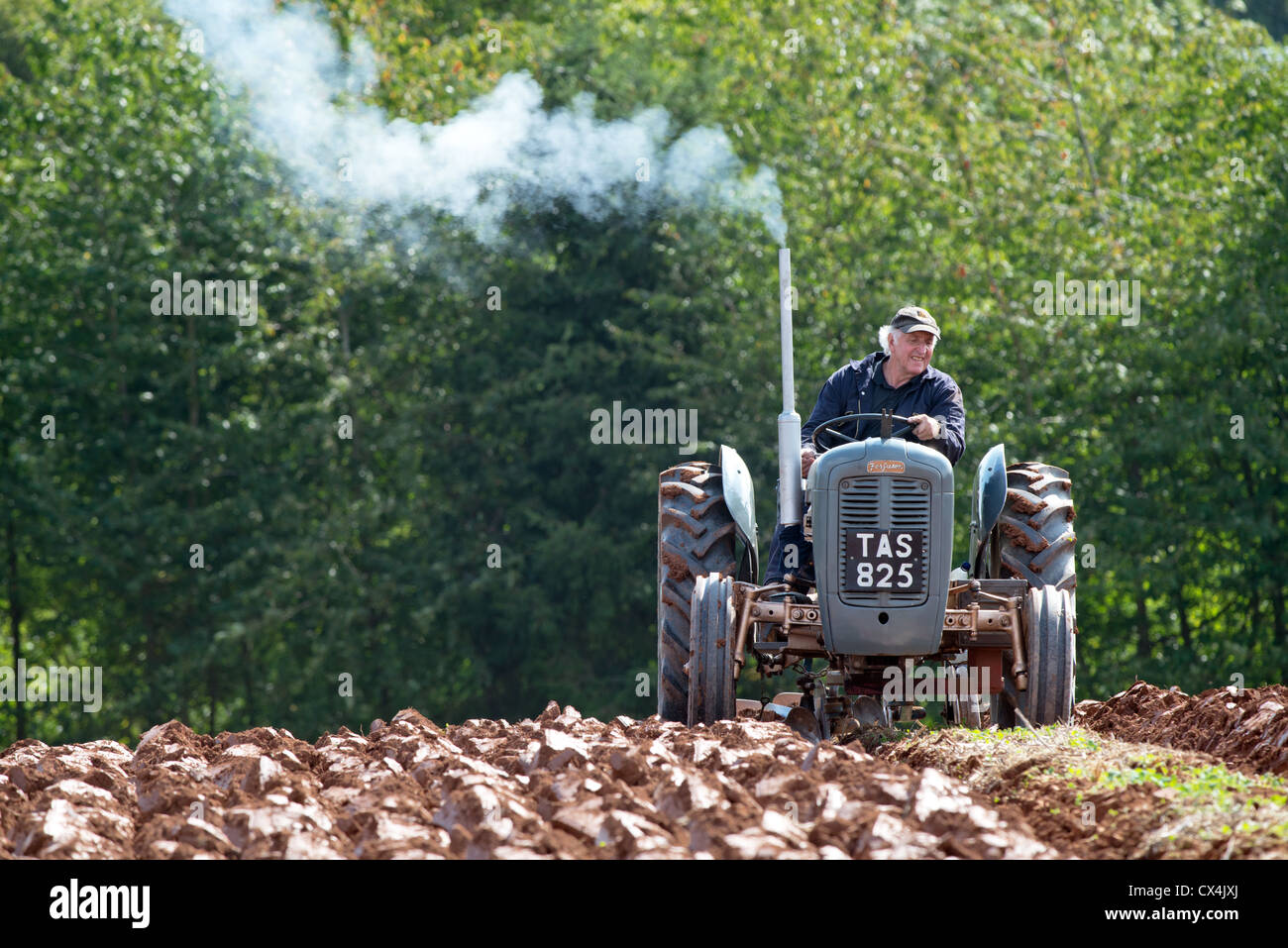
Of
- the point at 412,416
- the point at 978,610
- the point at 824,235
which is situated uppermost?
the point at 824,235

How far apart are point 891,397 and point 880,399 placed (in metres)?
0.06

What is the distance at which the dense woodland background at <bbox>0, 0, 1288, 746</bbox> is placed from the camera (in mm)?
20922

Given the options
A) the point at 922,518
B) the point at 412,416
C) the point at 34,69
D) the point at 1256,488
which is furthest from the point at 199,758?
the point at 34,69

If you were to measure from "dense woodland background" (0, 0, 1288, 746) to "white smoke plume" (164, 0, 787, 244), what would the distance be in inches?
15.0

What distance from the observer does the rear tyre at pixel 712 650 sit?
7617 millimetres

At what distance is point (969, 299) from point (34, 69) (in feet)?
45.3

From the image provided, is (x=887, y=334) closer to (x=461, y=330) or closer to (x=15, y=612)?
(x=461, y=330)

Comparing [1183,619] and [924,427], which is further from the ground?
[924,427]

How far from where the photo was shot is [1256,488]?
18.5 m

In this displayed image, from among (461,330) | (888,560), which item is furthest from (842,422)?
(461,330)

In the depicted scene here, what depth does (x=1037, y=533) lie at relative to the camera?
8.16 meters

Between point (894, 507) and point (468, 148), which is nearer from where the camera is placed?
point (894, 507)

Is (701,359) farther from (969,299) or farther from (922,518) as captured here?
(922,518)
